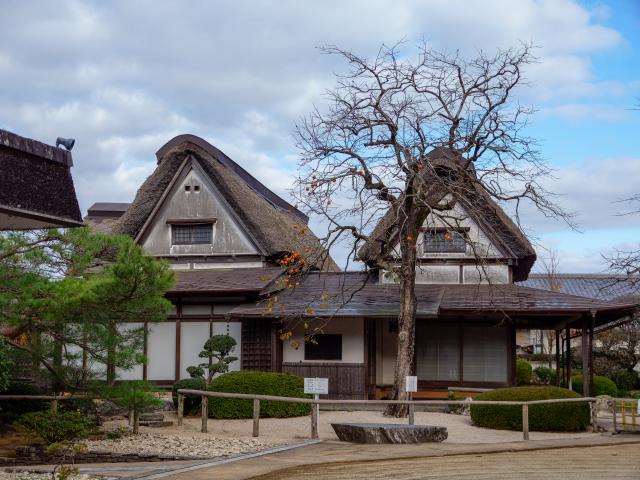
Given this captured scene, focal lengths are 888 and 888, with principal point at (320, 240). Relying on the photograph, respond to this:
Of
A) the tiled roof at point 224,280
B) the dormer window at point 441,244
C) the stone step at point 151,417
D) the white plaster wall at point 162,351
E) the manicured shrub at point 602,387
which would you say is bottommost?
the stone step at point 151,417

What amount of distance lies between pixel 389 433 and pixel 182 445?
3638 mm

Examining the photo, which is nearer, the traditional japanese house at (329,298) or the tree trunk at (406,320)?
the tree trunk at (406,320)

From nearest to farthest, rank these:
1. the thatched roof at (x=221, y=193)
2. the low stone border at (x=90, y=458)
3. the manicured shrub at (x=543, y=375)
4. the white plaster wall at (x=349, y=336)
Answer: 1. the low stone border at (x=90, y=458)
2. the white plaster wall at (x=349, y=336)
3. the thatched roof at (x=221, y=193)
4. the manicured shrub at (x=543, y=375)

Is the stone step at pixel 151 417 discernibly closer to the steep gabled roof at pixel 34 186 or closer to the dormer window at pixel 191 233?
the steep gabled roof at pixel 34 186

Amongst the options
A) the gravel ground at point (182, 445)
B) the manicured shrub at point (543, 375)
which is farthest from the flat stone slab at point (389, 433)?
the manicured shrub at point (543, 375)

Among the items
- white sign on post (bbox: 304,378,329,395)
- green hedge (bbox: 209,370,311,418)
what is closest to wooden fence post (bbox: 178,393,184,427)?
green hedge (bbox: 209,370,311,418)

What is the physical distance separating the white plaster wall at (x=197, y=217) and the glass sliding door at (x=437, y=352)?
18.9 ft

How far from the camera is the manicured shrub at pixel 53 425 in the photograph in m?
15.1

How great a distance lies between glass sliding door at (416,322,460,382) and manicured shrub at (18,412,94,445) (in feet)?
40.3

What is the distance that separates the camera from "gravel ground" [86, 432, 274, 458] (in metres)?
14.7

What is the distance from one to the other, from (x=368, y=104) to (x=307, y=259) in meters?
3.93

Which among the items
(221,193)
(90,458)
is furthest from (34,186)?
(221,193)

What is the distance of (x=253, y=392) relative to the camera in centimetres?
2038

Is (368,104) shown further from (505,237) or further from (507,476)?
(507,476)
